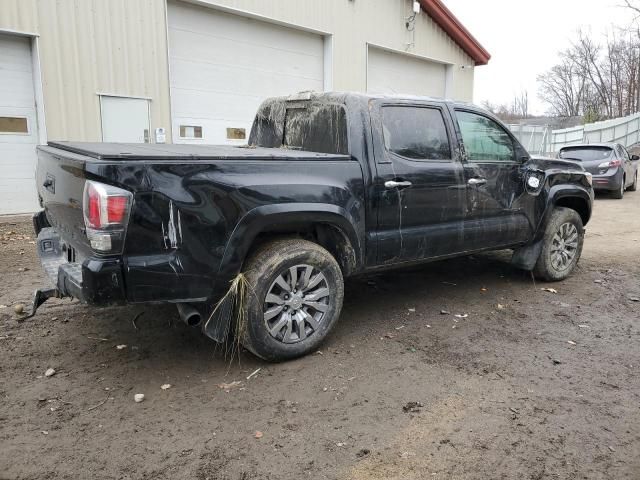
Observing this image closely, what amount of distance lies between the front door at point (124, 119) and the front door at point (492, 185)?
6.68m

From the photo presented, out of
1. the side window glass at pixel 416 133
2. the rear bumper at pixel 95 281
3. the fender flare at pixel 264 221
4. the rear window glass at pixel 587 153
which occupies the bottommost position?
the rear bumper at pixel 95 281

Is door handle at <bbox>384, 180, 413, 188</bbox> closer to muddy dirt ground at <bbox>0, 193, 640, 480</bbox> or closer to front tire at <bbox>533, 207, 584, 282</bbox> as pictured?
muddy dirt ground at <bbox>0, 193, 640, 480</bbox>

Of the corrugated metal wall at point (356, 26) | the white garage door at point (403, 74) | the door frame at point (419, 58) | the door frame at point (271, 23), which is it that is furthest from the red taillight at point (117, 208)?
the door frame at point (419, 58)

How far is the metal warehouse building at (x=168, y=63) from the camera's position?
28.3ft

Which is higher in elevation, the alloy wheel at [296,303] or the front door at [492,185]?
the front door at [492,185]

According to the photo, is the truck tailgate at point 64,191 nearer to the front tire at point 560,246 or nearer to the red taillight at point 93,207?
the red taillight at point 93,207

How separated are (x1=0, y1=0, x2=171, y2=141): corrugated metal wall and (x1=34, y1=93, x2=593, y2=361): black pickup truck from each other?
501 centimetres

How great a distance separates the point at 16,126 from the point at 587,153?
13.8m

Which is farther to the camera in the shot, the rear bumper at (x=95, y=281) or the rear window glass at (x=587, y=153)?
the rear window glass at (x=587, y=153)

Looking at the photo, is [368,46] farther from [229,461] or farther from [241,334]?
[229,461]

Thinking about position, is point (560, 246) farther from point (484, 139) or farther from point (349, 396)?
point (349, 396)

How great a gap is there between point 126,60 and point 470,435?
886cm

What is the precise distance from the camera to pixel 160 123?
10008 millimetres

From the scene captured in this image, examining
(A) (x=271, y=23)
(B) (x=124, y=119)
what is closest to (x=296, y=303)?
(B) (x=124, y=119)
